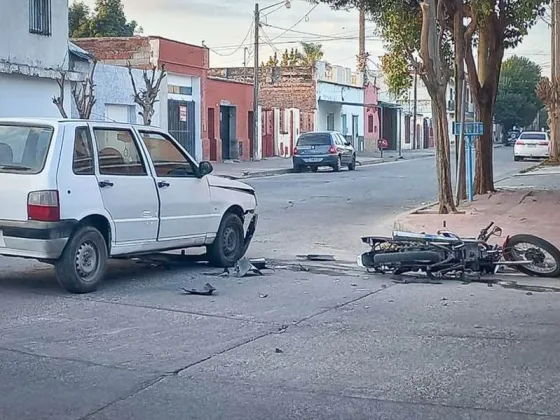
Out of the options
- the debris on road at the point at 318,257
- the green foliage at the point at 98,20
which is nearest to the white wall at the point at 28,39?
the debris on road at the point at 318,257

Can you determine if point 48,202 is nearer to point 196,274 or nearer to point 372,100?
point 196,274

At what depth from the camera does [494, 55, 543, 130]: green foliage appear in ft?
305

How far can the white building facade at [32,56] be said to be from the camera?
26062 mm

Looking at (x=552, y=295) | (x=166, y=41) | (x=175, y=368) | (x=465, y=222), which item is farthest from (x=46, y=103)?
(x=175, y=368)

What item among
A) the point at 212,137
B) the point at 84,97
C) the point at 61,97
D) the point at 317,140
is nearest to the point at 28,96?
the point at 61,97

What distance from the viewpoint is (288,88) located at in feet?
195

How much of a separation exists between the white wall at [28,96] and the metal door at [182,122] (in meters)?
10.7

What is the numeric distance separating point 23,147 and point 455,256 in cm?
496

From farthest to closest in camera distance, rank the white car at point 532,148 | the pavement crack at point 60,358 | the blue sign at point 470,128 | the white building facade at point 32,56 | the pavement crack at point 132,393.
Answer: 1. the white car at point 532,148
2. the white building facade at point 32,56
3. the blue sign at point 470,128
4. the pavement crack at point 60,358
5. the pavement crack at point 132,393

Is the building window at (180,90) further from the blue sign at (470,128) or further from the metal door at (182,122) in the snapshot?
the blue sign at (470,128)

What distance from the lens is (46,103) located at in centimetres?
2841

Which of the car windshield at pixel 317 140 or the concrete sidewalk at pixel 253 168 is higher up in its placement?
the car windshield at pixel 317 140

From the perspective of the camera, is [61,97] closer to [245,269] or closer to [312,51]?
[245,269]

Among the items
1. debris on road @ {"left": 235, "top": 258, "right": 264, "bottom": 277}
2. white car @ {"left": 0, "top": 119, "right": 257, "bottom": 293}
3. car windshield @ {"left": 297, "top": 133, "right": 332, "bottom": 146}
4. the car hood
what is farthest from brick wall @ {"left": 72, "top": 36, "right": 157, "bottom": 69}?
white car @ {"left": 0, "top": 119, "right": 257, "bottom": 293}
